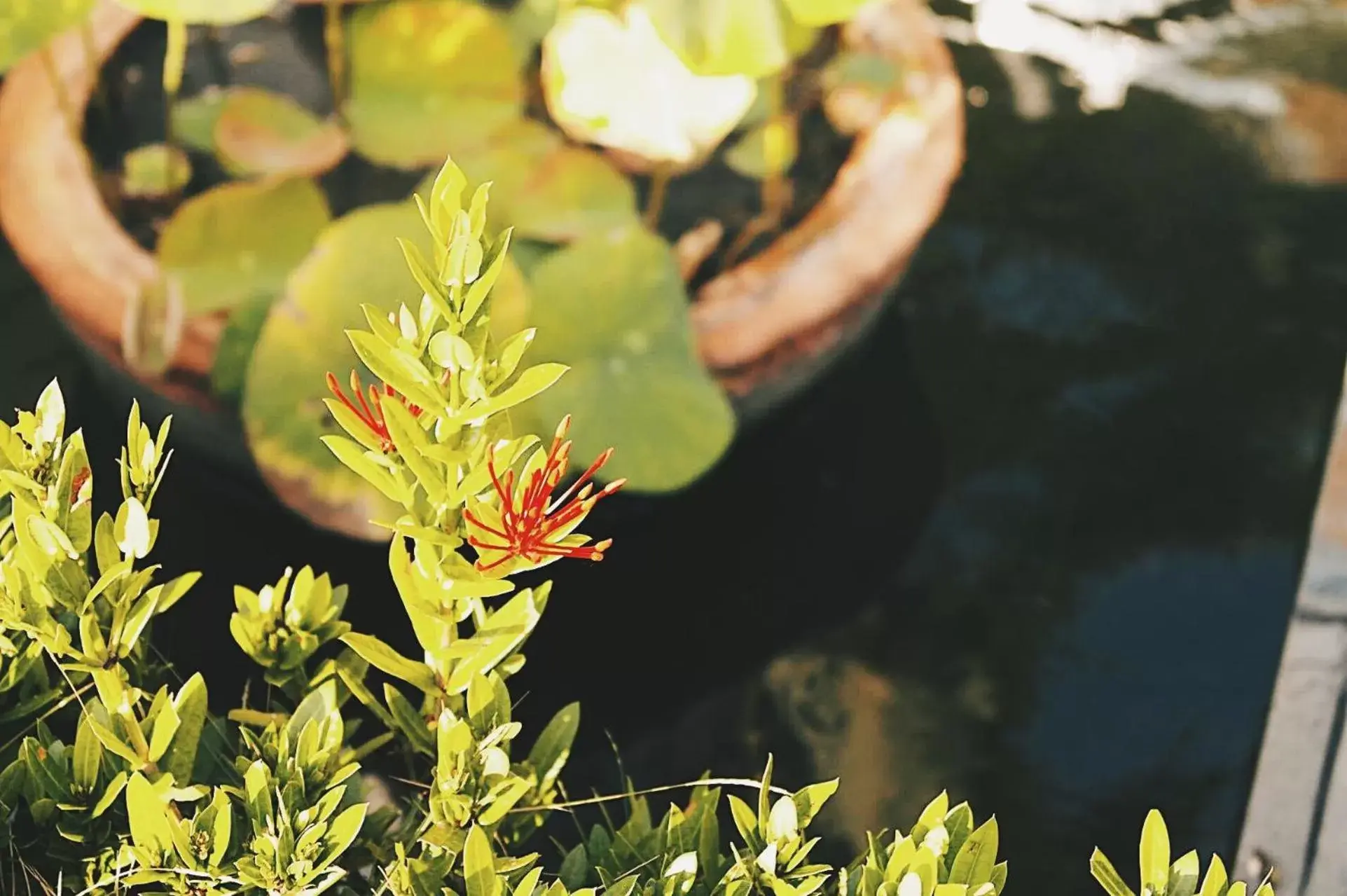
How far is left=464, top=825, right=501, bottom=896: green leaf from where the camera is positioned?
0.30 meters

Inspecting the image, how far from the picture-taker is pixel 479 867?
1.00 ft

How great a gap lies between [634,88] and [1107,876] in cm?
66

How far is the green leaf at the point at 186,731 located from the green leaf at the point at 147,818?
0.03 meters

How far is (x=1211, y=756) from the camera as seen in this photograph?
89cm

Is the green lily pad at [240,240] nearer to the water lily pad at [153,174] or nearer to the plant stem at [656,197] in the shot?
the water lily pad at [153,174]

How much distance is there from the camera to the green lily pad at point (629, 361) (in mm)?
805

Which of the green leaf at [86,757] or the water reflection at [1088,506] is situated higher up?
the green leaf at [86,757]

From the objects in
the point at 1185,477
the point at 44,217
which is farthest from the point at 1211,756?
the point at 44,217

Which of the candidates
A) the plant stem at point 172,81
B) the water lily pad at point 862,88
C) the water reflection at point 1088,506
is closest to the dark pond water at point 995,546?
the water reflection at point 1088,506

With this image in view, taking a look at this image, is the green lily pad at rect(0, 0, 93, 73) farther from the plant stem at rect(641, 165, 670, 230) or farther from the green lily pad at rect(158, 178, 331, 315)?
the plant stem at rect(641, 165, 670, 230)

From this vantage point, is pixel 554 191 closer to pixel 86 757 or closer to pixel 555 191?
pixel 555 191

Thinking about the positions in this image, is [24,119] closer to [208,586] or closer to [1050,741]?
[208,586]

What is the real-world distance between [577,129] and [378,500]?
35cm

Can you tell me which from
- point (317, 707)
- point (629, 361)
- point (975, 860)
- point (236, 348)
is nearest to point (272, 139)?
point (236, 348)
